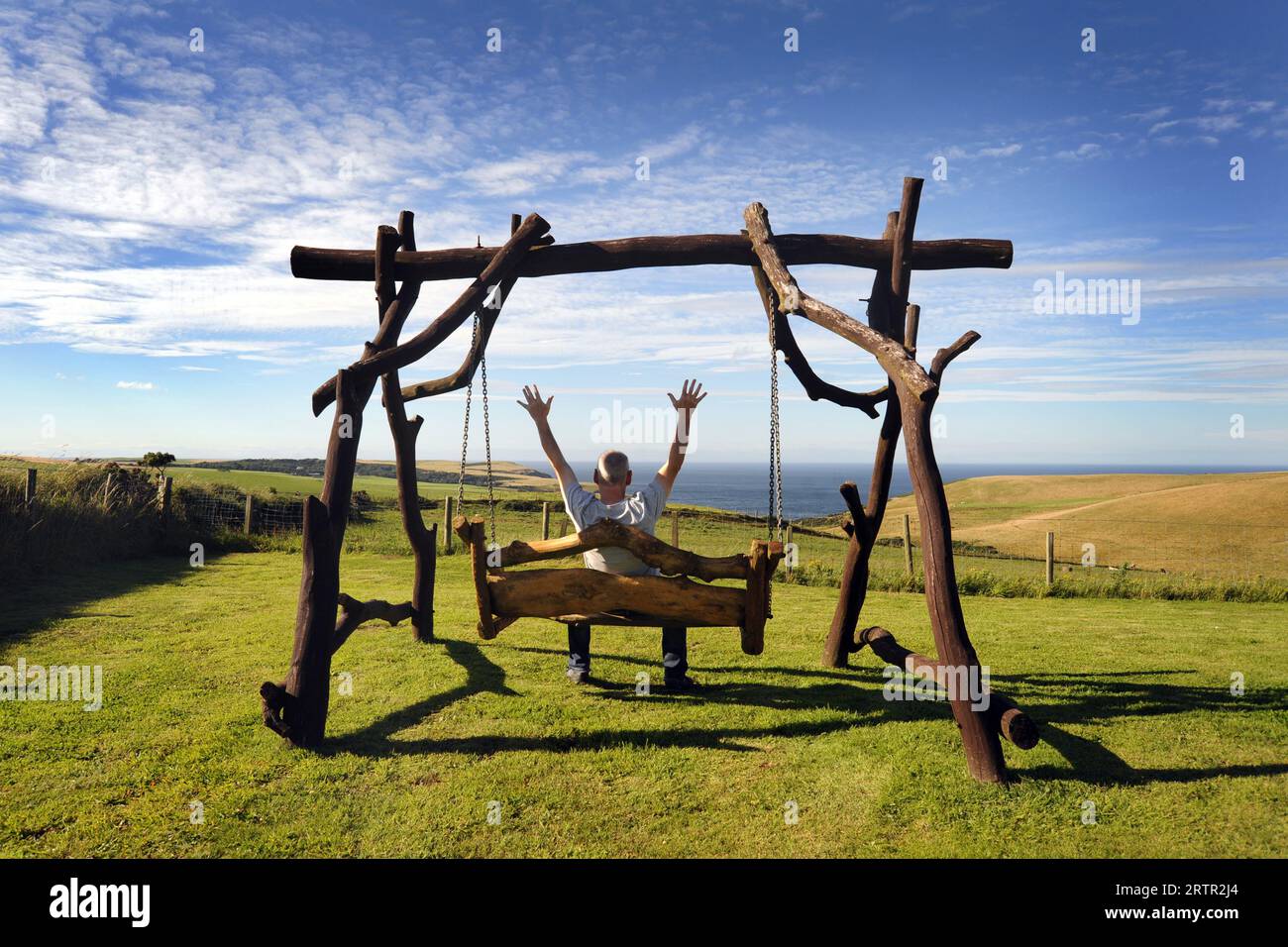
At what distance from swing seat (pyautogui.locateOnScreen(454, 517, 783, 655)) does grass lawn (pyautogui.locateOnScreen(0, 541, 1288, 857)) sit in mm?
964

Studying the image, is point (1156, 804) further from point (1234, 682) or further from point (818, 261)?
point (818, 261)

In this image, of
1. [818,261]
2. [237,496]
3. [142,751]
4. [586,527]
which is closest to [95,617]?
[142,751]

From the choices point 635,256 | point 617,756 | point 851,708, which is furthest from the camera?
point 635,256

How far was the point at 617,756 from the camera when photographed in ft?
17.6

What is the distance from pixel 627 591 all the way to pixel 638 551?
326 mm

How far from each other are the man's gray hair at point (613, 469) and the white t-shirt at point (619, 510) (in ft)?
0.73

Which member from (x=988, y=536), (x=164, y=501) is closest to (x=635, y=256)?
(x=164, y=501)

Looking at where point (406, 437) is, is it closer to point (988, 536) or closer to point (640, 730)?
point (640, 730)

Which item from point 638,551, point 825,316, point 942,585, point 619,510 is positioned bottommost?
point 942,585

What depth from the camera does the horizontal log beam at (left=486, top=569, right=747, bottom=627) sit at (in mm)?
5656

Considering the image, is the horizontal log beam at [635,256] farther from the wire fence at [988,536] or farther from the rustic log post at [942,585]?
the wire fence at [988,536]

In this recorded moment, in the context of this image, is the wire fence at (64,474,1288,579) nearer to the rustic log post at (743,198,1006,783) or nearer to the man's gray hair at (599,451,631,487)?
the man's gray hair at (599,451,631,487)

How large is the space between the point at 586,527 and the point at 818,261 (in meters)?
3.43
